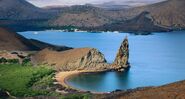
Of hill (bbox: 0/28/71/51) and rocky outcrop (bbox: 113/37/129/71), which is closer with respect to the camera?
rocky outcrop (bbox: 113/37/129/71)

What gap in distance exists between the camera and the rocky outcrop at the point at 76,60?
271 ft

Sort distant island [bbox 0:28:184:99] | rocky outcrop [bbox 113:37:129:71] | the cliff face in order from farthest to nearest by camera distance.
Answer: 1. rocky outcrop [bbox 113:37:129:71]
2. the cliff face
3. distant island [bbox 0:28:184:99]

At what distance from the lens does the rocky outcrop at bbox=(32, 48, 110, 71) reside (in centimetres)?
8269

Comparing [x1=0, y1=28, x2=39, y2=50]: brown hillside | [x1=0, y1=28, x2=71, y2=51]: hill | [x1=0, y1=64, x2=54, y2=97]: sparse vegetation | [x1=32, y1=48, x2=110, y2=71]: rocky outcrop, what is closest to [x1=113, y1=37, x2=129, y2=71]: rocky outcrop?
[x1=32, y1=48, x2=110, y2=71]: rocky outcrop

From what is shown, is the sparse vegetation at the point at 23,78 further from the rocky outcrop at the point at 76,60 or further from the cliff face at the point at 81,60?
the cliff face at the point at 81,60

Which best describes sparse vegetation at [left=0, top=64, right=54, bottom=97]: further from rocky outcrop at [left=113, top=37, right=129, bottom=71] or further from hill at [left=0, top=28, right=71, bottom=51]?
hill at [left=0, top=28, right=71, bottom=51]

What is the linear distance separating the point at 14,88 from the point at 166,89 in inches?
1093

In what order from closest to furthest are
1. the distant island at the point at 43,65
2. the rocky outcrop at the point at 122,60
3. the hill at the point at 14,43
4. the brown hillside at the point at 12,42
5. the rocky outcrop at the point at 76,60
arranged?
1. the distant island at the point at 43,65
2. the rocky outcrop at the point at 76,60
3. the rocky outcrop at the point at 122,60
4. the hill at the point at 14,43
5. the brown hillside at the point at 12,42

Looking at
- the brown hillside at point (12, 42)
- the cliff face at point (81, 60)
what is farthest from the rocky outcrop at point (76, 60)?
the brown hillside at point (12, 42)

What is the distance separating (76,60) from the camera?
83.1 meters

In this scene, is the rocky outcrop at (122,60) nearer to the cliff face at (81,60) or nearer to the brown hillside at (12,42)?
the cliff face at (81,60)

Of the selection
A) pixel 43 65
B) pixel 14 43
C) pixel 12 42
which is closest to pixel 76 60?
pixel 43 65

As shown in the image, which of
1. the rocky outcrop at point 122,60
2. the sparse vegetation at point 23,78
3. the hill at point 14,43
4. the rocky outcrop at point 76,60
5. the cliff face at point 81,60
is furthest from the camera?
the hill at point 14,43

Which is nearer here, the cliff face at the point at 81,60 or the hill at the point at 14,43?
the cliff face at the point at 81,60
